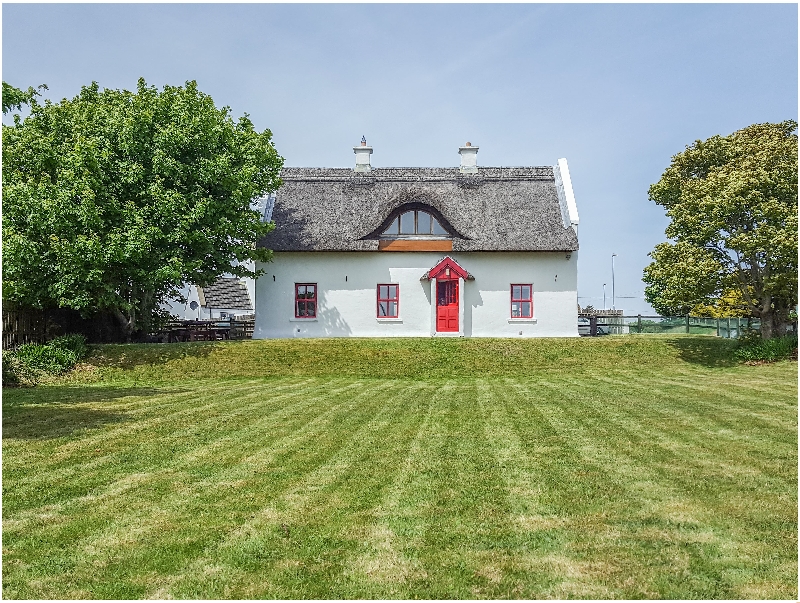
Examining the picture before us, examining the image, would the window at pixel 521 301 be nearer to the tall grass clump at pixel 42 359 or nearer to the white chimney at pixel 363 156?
the white chimney at pixel 363 156

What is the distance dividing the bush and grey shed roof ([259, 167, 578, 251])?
8.52m

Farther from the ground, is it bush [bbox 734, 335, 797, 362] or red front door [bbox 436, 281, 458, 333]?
red front door [bbox 436, 281, 458, 333]

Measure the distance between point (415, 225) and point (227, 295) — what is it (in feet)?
73.9

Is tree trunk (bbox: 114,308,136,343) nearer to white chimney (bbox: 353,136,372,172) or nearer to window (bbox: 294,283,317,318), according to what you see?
window (bbox: 294,283,317,318)

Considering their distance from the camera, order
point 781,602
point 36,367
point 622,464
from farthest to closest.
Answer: point 36,367
point 622,464
point 781,602

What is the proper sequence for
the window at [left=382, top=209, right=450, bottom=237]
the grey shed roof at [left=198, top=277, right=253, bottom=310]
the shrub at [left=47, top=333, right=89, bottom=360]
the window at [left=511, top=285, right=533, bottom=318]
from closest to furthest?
the shrub at [left=47, top=333, right=89, bottom=360] < the window at [left=511, top=285, right=533, bottom=318] < the window at [left=382, top=209, right=450, bottom=237] < the grey shed roof at [left=198, top=277, right=253, bottom=310]

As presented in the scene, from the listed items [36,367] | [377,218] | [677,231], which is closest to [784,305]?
[677,231]

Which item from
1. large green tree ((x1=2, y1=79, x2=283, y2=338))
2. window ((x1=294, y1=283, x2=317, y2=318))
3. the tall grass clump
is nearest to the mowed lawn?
the tall grass clump

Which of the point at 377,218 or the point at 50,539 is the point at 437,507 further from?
the point at 377,218

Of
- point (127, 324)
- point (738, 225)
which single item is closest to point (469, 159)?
point (738, 225)

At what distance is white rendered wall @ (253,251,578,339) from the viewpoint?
30.0 m

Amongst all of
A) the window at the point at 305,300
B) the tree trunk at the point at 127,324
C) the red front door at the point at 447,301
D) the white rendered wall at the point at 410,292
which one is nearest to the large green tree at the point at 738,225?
the white rendered wall at the point at 410,292

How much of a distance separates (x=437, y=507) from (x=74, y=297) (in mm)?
20167

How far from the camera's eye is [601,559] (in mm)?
5035
